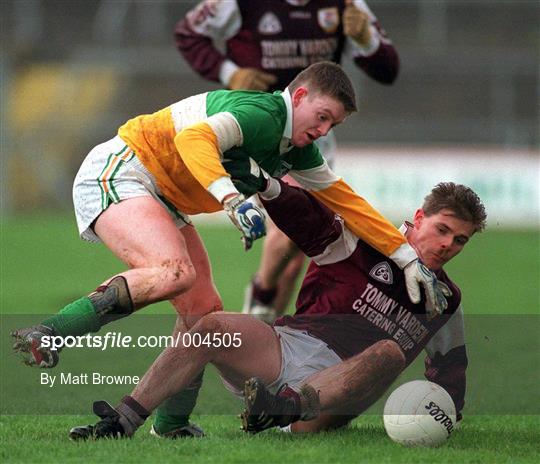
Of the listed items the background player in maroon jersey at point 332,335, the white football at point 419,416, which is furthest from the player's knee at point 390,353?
the white football at point 419,416

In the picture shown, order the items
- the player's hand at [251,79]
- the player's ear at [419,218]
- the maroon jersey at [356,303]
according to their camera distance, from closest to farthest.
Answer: the maroon jersey at [356,303] < the player's ear at [419,218] < the player's hand at [251,79]

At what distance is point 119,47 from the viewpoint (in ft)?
77.0

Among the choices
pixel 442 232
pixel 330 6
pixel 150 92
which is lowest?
pixel 150 92

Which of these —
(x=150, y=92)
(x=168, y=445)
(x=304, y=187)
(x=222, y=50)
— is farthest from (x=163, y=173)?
(x=150, y=92)

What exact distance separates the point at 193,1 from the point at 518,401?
18.6 m

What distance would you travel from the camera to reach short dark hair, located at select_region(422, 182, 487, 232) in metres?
4.94

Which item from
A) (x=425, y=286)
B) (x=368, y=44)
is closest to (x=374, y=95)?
(x=368, y=44)

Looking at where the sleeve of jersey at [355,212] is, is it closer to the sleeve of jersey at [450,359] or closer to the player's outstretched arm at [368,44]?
the sleeve of jersey at [450,359]

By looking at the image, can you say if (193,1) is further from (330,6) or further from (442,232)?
(442,232)

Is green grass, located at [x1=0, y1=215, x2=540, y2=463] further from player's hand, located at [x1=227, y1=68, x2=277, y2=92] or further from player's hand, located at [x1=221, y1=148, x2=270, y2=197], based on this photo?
player's hand, located at [x1=227, y1=68, x2=277, y2=92]

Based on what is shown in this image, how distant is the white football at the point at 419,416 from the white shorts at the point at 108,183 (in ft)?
4.32

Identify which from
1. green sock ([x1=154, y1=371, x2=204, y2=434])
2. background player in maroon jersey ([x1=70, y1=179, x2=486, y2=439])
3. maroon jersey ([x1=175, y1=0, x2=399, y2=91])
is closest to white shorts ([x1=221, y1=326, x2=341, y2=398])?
background player in maroon jersey ([x1=70, y1=179, x2=486, y2=439])

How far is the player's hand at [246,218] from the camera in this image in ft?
14.1

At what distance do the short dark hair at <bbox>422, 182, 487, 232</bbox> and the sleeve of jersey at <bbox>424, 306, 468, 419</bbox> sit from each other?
43 cm
